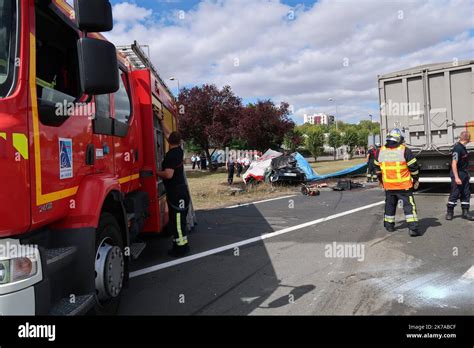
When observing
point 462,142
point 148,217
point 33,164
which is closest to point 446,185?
point 462,142

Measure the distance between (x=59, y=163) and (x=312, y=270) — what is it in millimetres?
3424

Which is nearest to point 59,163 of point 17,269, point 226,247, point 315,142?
point 17,269

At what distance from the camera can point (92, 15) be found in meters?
2.75

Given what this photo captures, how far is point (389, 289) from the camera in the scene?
436cm

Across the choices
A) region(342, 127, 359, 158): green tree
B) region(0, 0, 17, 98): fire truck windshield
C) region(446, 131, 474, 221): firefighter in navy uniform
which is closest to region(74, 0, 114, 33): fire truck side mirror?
region(0, 0, 17, 98): fire truck windshield

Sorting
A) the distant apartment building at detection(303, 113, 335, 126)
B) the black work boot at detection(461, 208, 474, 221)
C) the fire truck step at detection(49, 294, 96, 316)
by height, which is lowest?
the black work boot at detection(461, 208, 474, 221)

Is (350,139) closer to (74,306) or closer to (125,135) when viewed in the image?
(125,135)

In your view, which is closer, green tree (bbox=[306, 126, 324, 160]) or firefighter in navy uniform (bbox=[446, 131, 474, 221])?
firefighter in navy uniform (bbox=[446, 131, 474, 221])

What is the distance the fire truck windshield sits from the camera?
247 cm

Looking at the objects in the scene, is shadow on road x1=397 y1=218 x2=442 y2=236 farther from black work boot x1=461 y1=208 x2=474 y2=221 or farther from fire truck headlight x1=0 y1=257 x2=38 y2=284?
fire truck headlight x1=0 y1=257 x2=38 y2=284

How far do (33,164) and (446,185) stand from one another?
45.2 feet

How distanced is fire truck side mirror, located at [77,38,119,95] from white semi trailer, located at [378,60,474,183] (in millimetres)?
10163

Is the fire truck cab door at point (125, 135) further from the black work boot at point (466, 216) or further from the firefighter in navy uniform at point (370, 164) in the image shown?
the firefighter in navy uniform at point (370, 164)

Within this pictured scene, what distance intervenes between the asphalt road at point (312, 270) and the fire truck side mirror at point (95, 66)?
2242mm
